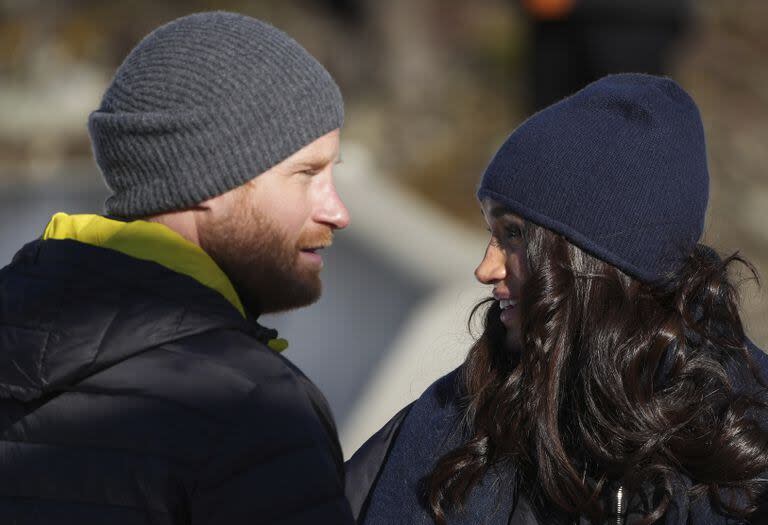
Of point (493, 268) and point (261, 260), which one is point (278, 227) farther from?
point (493, 268)

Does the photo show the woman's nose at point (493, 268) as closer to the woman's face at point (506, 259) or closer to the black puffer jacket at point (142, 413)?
the woman's face at point (506, 259)

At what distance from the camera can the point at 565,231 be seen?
1.85 metres

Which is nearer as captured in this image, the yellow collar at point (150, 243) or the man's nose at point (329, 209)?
Result: the yellow collar at point (150, 243)

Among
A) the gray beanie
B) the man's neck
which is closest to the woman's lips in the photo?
the gray beanie

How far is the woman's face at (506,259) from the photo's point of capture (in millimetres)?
1918

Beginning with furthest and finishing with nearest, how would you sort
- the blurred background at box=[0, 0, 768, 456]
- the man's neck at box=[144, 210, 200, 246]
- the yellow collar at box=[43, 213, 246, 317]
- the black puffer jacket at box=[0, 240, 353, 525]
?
the blurred background at box=[0, 0, 768, 456] → the man's neck at box=[144, 210, 200, 246] → the yellow collar at box=[43, 213, 246, 317] → the black puffer jacket at box=[0, 240, 353, 525]

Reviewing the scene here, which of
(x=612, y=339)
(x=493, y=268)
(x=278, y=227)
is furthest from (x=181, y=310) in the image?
(x=612, y=339)

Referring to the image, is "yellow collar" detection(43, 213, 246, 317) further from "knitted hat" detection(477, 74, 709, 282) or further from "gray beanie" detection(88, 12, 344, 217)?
"knitted hat" detection(477, 74, 709, 282)

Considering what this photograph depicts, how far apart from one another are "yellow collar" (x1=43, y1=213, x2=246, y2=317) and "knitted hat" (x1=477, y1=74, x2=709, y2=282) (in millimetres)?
520

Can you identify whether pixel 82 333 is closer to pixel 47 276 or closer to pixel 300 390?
pixel 47 276

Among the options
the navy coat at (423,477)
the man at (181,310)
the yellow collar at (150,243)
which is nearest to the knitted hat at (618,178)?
the navy coat at (423,477)

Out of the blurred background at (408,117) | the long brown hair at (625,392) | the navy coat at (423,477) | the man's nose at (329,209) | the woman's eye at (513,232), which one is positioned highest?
the man's nose at (329,209)

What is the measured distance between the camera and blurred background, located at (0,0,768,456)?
4816mm

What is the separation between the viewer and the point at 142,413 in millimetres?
1612
